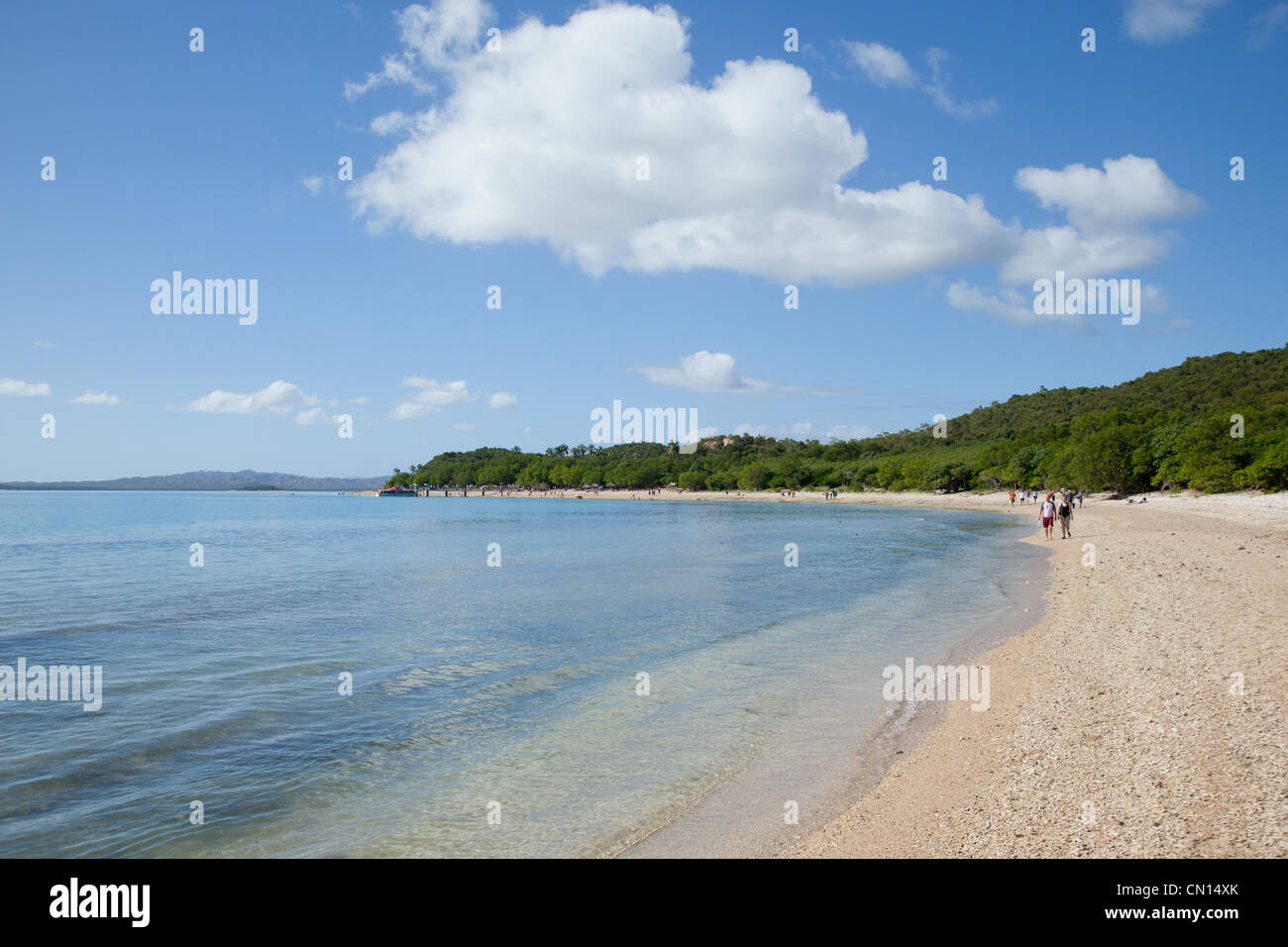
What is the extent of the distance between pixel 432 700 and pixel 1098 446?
259ft

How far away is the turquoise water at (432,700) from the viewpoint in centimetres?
749

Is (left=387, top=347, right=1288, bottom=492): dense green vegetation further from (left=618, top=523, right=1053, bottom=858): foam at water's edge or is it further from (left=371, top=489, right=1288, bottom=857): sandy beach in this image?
(left=618, top=523, right=1053, bottom=858): foam at water's edge

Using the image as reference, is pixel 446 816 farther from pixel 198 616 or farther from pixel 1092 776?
pixel 198 616

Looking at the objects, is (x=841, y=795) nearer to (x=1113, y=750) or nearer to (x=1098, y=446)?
(x=1113, y=750)

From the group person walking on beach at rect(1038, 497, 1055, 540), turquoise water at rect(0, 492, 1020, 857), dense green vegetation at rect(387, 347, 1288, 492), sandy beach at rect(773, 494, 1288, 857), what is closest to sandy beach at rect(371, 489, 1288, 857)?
sandy beach at rect(773, 494, 1288, 857)

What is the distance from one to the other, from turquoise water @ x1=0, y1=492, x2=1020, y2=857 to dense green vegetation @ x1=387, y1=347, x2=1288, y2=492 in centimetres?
4331

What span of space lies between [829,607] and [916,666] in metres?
7.70

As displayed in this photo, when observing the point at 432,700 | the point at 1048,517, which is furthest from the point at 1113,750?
the point at 1048,517

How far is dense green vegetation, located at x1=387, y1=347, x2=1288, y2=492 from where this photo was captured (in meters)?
58.4

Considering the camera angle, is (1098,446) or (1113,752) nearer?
(1113,752)

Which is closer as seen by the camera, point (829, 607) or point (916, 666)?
point (916, 666)

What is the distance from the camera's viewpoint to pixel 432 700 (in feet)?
39.4

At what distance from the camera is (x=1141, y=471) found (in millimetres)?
69750
